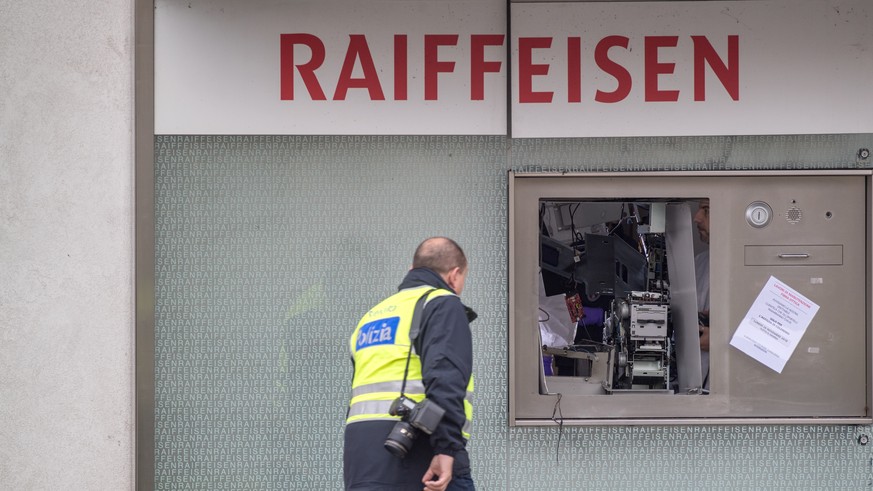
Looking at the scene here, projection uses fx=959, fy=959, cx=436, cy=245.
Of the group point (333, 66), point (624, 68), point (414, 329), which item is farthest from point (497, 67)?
point (414, 329)

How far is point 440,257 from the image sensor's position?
3826mm

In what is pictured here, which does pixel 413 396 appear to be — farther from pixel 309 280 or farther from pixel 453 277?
pixel 309 280

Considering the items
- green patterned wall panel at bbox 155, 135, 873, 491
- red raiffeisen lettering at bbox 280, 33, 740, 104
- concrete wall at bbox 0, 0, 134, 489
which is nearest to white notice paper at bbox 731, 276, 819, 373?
green patterned wall panel at bbox 155, 135, 873, 491

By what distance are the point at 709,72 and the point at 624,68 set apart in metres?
0.44

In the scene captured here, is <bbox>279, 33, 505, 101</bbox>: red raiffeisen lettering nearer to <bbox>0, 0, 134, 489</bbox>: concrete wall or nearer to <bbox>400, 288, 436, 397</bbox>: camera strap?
<bbox>0, 0, 134, 489</bbox>: concrete wall

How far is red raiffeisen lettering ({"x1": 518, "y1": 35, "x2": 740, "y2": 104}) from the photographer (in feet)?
16.3

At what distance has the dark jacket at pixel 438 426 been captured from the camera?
11.3 ft

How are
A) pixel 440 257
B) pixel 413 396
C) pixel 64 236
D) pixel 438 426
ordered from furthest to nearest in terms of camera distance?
1. pixel 64 236
2. pixel 440 257
3. pixel 413 396
4. pixel 438 426

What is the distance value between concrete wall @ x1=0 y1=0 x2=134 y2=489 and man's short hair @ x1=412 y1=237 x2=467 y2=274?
6.14 ft

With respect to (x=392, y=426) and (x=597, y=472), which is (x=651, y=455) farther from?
(x=392, y=426)

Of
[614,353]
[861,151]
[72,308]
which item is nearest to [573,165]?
[614,353]

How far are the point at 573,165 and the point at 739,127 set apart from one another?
881 mm

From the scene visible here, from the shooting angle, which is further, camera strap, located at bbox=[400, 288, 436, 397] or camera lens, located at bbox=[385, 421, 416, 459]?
camera strap, located at bbox=[400, 288, 436, 397]

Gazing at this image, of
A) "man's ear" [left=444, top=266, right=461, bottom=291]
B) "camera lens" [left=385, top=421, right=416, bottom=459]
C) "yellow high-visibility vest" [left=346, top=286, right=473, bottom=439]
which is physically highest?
"man's ear" [left=444, top=266, right=461, bottom=291]
